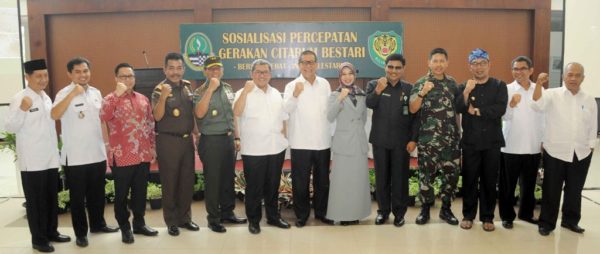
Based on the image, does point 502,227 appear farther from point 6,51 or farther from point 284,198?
point 6,51

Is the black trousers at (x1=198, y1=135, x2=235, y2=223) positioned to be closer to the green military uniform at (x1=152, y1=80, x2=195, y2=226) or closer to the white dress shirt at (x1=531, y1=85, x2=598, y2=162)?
the green military uniform at (x1=152, y1=80, x2=195, y2=226)

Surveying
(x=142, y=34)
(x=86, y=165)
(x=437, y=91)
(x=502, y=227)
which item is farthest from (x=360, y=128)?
(x=142, y=34)

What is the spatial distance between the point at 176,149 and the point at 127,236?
80cm

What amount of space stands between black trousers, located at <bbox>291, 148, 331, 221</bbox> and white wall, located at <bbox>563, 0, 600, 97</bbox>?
7.37m

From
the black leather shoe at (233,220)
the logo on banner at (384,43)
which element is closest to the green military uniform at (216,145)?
the black leather shoe at (233,220)

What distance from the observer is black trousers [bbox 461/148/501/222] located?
3.92m

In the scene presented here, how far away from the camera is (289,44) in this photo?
7.29 m

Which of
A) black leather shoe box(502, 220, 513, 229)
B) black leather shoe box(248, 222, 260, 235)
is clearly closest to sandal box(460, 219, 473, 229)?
black leather shoe box(502, 220, 513, 229)

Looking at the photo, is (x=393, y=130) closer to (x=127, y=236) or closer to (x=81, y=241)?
(x=127, y=236)

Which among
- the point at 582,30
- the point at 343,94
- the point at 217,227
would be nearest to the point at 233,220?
the point at 217,227

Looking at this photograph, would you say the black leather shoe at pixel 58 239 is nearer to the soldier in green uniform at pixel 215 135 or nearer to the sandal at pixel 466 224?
the soldier in green uniform at pixel 215 135

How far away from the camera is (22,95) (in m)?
3.44

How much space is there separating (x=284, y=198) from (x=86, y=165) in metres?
1.93

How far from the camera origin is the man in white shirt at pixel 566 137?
378 centimetres
